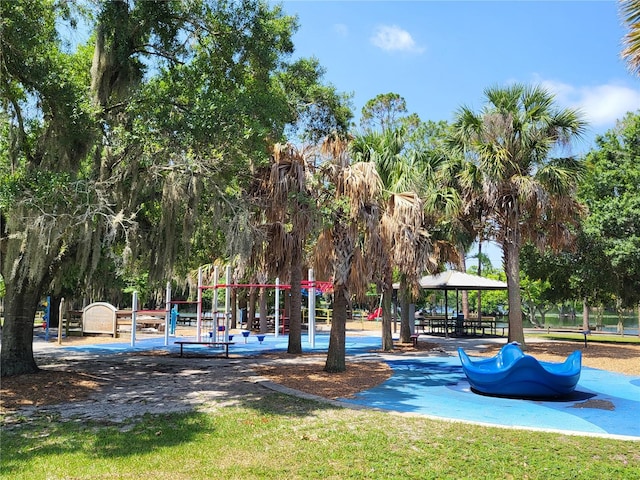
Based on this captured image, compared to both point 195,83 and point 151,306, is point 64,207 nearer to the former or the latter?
point 195,83

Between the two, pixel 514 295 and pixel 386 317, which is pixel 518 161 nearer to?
pixel 514 295

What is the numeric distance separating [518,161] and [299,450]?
1309 cm

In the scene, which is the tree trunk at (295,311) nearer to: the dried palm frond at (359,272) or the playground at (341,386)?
the playground at (341,386)

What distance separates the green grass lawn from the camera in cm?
482

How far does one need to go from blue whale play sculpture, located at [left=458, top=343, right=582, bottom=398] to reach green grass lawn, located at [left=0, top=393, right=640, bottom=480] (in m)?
2.96

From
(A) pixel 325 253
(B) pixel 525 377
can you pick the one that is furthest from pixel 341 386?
(B) pixel 525 377

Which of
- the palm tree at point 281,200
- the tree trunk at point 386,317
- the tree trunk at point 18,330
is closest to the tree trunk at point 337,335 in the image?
the palm tree at point 281,200

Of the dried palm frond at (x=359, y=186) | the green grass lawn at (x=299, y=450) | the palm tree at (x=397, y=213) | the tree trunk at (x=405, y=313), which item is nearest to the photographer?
the green grass lawn at (x=299, y=450)

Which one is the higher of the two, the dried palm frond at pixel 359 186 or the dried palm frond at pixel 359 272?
the dried palm frond at pixel 359 186

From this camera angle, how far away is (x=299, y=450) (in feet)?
18.0

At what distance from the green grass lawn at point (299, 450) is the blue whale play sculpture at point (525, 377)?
2959 millimetres

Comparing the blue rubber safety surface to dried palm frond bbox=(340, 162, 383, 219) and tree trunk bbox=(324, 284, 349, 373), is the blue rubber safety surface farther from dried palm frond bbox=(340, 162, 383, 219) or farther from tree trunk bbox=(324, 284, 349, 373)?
dried palm frond bbox=(340, 162, 383, 219)

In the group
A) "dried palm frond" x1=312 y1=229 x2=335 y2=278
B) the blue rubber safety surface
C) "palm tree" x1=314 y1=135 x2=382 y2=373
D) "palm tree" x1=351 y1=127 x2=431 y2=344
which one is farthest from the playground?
"palm tree" x1=351 y1=127 x2=431 y2=344

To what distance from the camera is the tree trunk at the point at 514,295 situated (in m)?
15.9
